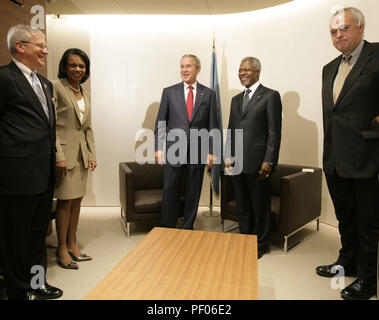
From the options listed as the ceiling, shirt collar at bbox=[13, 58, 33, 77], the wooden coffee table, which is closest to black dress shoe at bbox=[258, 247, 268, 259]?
the wooden coffee table

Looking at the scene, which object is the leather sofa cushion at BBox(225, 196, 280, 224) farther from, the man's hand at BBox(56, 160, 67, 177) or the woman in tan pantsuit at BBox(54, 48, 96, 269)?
the man's hand at BBox(56, 160, 67, 177)

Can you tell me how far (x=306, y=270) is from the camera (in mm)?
2926

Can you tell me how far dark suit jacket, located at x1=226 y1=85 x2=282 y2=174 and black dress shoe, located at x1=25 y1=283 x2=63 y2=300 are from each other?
2011 millimetres

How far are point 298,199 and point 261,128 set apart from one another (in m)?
0.86

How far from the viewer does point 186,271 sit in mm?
1761

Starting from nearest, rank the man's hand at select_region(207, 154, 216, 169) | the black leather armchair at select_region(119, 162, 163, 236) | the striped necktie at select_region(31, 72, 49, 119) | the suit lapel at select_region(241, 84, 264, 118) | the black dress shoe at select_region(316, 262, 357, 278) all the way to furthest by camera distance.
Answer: the striped necktie at select_region(31, 72, 49, 119)
the black dress shoe at select_region(316, 262, 357, 278)
the suit lapel at select_region(241, 84, 264, 118)
the man's hand at select_region(207, 154, 216, 169)
the black leather armchair at select_region(119, 162, 163, 236)

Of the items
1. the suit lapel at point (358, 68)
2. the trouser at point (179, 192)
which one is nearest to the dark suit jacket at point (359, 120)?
the suit lapel at point (358, 68)

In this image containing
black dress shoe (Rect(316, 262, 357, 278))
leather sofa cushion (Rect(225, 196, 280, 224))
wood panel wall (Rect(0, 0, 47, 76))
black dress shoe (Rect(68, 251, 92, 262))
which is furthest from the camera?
leather sofa cushion (Rect(225, 196, 280, 224))

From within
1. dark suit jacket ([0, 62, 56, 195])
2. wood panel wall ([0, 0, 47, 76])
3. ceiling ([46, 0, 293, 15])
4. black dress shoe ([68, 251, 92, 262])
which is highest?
ceiling ([46, 0, 293, 15])

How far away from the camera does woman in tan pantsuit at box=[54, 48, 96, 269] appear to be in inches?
111

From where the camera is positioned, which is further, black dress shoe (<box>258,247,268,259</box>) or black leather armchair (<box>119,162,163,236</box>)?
black leather armchair (<box>119,162,163,236</box>)

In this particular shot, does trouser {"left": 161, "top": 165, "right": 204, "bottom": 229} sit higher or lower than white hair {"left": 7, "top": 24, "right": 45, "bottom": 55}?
lower

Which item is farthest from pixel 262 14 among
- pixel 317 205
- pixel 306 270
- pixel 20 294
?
pixel 20 294

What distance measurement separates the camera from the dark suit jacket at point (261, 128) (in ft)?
10.3
